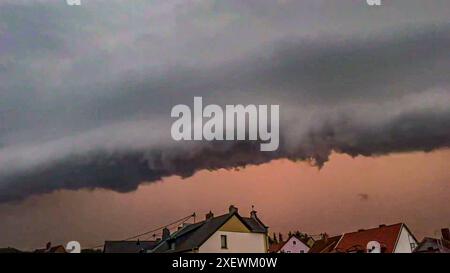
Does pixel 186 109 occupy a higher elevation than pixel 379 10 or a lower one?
lower

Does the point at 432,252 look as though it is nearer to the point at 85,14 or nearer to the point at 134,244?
the point at 134,244

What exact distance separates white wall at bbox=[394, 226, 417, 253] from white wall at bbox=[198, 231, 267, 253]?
Result: 31.5 inches

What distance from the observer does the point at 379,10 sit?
3.12 meters

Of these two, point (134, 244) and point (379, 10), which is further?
point (379, 10)

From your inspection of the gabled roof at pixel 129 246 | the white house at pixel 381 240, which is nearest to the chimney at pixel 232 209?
the gabled roof at pixel 129 246

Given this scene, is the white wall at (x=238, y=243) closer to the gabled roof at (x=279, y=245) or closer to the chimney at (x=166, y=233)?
the gabled roof at (x=279, y=245)

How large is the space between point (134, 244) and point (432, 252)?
1783 millimetres

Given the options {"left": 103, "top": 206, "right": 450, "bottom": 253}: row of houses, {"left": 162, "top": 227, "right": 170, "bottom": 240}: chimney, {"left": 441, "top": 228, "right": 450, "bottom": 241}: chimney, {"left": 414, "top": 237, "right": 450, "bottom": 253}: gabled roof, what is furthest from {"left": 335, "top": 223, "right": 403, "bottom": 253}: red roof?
{"left": 162, "top": 227, "right": 170, "bottom": 240}: chimney

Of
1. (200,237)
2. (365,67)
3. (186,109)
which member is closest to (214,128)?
(186,109)

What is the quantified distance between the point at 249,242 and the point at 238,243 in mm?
66

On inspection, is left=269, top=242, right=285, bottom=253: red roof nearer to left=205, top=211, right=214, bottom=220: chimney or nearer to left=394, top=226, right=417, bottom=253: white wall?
left=205, top=211, right=214, bottom=220: chimney

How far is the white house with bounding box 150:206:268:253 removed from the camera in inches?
112

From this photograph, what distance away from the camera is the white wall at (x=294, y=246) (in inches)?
110
